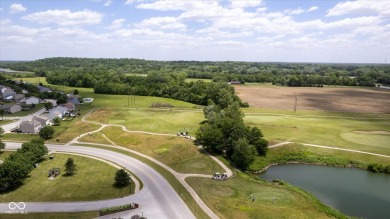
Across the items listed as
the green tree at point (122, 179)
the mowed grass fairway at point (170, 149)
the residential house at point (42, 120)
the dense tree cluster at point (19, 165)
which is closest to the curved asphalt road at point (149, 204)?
the green tree at point (122, 179)

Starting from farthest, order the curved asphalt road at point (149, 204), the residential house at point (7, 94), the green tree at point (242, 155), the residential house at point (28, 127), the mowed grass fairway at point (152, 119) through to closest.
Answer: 1. the residential house at point (7, 94)
2. the mowed grass fairway at point (152, 119)
3. the residential house at point (28, 127)
4. the green tree at point (242, 155)
5. the curved asphalt road at point (149, 204)

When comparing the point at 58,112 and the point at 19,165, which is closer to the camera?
the point at 19,165

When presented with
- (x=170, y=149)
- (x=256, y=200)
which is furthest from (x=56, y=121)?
(x=256, y=200)

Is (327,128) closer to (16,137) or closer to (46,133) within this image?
(46,133)

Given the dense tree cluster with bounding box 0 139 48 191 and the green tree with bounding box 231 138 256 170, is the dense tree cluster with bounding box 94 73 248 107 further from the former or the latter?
the dense tree cluster with bounding box 0 139 48 191

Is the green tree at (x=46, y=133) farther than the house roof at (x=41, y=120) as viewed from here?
No

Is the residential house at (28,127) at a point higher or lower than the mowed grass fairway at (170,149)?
higher

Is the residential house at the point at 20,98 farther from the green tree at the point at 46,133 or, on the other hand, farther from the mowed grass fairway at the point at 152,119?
the green tree at the point at 46,133

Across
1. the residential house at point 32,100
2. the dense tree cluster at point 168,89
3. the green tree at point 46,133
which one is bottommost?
the green tree at point 46,133
